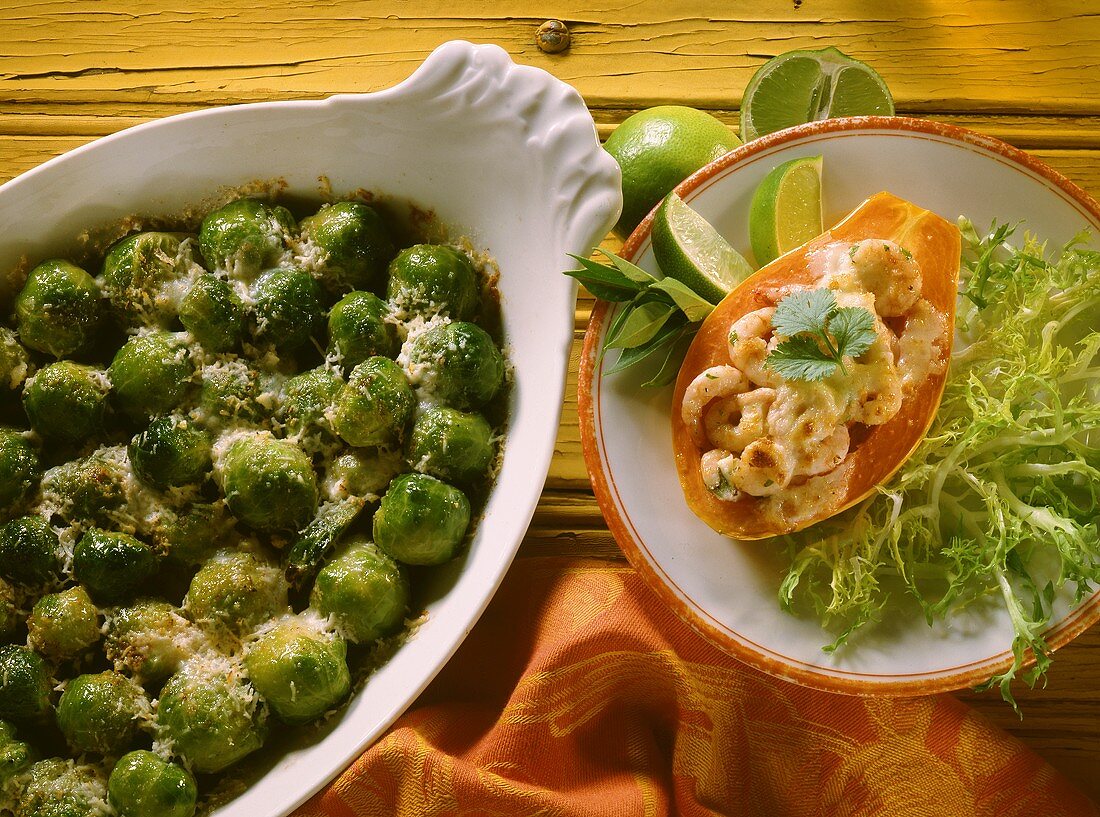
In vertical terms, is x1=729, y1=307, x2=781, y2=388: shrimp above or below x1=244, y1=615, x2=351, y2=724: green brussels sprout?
above

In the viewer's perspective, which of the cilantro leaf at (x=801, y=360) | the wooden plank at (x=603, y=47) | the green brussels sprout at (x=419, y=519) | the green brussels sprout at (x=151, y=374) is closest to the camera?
the cilantro leaf at (x=801, y=360)

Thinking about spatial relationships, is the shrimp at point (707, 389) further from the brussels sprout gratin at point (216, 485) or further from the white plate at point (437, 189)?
Answer: the brussels sprout gratin at point (216, 485)

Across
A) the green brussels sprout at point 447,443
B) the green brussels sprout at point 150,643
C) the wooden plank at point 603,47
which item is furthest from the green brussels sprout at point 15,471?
the wooden plank at point 603,47

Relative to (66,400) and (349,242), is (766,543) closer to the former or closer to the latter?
(349,242)

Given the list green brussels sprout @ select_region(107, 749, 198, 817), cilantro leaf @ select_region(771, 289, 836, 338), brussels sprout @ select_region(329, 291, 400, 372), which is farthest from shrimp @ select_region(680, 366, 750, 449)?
green brussels sprout @ select_region(107, 749, 198, 817)

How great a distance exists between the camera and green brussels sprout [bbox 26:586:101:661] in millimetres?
1946

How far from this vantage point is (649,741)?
2266mm

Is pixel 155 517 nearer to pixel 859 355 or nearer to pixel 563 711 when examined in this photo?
pixel 563 711

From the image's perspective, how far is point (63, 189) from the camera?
6.73 feet

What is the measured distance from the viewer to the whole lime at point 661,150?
2.23 m

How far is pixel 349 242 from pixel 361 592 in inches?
29.7

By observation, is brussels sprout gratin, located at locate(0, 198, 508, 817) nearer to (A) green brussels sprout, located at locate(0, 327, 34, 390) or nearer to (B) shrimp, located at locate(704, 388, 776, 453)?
(A) green brussels sprout, located at locate(0, 327, 34, 390)

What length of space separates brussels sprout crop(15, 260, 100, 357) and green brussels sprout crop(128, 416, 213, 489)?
0.27 metres

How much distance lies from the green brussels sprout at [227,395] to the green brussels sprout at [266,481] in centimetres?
5
